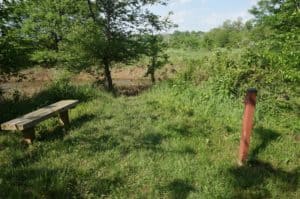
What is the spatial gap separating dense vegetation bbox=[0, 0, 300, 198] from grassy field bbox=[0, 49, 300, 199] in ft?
0.06

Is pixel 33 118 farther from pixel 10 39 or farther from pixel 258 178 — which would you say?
pixel 258 178

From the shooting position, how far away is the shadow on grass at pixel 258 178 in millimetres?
4305

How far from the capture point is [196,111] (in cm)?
752

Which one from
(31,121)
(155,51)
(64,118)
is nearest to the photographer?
(31,121)

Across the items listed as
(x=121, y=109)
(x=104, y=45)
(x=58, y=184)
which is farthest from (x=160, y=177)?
(x=104, y=45)

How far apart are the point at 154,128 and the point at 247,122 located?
6.67ft

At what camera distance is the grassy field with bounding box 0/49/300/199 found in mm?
4242

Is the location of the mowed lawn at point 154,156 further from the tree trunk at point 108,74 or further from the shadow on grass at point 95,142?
the tree trunk at point 108,74

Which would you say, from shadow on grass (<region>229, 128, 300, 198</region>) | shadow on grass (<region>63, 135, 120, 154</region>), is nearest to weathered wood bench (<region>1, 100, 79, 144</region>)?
shadow on grass (<region>63, 135, 120, 154</region>)

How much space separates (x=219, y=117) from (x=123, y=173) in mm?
3203

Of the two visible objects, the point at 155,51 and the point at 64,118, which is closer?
the point at 64,118

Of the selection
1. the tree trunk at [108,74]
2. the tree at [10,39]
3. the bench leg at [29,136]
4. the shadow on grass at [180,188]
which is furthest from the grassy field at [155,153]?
the tree trunk at [108,74]

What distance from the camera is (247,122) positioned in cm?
479

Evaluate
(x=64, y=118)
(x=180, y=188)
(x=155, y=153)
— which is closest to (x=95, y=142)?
(x=155, y=153)
